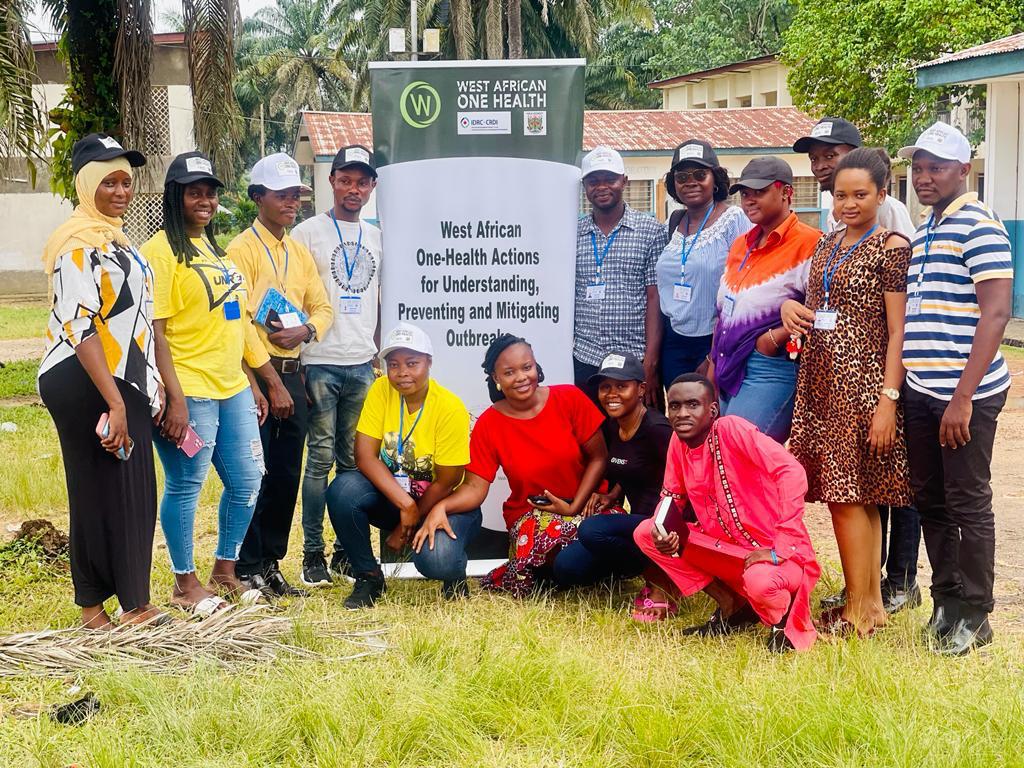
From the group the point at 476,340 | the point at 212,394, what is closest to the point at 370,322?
the point at 476,340

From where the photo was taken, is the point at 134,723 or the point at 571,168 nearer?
the point at 134,723

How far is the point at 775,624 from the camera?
4480 millimetres

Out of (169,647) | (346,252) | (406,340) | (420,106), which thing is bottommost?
(169,647)

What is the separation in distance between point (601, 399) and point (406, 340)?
920 mm

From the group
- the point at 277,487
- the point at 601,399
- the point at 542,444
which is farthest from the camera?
the point at 277,487

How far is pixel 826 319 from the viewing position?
4535 millimetres

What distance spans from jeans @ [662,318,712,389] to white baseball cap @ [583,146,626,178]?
0.78 m

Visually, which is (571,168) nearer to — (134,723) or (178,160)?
(178,160)

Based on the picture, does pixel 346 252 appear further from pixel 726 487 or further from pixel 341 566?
pixel 726 487

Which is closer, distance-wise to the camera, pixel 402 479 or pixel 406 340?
pixel 406 340

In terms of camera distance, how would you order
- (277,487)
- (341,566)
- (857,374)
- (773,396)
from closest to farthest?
1. (857,374)
2. (773,396)
3. (277,487)
4. (341,566)

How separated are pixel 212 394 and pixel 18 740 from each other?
167 cm

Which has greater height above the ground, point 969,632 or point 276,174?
point 276,174

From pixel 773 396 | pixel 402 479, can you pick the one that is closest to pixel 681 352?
pixel 773 396
